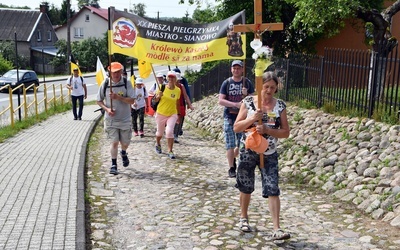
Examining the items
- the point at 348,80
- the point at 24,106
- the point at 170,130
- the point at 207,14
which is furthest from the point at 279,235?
the point at 207,14

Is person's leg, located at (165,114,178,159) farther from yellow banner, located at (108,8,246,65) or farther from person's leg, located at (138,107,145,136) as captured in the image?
person's leg, located at (138,107,145,136)

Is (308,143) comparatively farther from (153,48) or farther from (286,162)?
(153,48)

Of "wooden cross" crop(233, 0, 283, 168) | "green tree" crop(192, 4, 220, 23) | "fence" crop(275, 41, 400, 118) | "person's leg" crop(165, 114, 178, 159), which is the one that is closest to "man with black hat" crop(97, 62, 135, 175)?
"person's leg" crop(165, 114, 178, 159)

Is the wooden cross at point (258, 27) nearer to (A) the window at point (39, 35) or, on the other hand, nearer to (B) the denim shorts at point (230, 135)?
(B) the denim shorts at point (230, 135)

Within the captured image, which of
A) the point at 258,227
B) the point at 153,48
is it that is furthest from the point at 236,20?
the point at 258,227

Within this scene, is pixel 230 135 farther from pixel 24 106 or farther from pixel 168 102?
pixel 24 106

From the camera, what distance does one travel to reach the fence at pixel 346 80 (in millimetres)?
8289

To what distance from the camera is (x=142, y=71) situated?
11461mm

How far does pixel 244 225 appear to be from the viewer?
5.19 metres

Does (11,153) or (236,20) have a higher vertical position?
(236,20)

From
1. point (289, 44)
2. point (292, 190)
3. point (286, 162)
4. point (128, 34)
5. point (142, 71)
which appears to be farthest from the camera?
point (289, 44)

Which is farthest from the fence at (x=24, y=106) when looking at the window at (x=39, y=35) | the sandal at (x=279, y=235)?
the window at (x=39, y=35)

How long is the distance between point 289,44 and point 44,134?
45.3 ft

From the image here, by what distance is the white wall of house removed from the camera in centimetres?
7444
